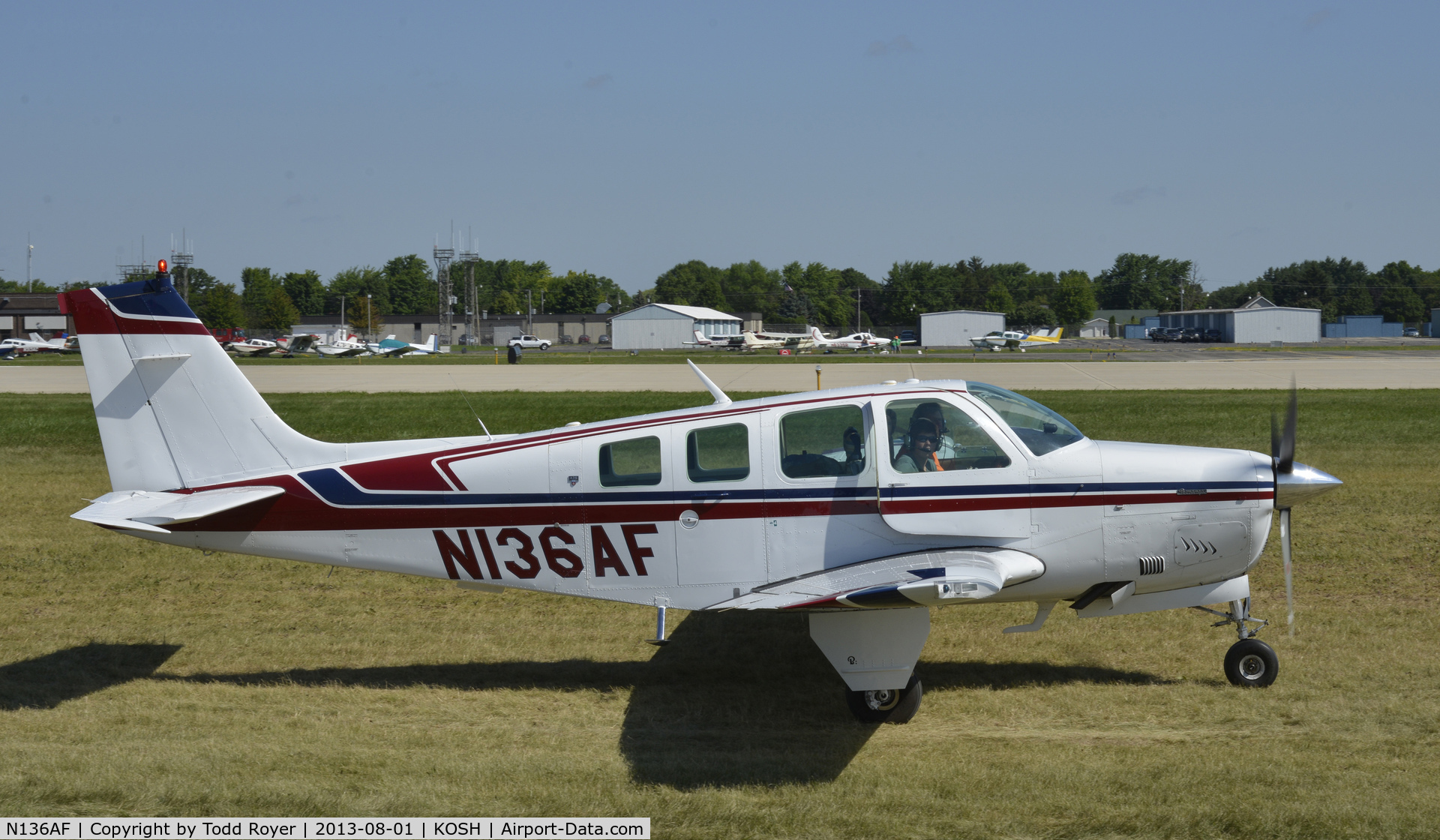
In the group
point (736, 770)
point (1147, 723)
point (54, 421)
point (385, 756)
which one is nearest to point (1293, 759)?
point (1147, 723)

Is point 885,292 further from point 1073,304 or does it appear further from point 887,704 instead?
point 887,704

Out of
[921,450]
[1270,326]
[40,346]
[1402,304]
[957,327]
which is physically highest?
[1402,304]

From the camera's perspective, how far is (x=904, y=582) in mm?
6250

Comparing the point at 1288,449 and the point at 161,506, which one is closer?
the point at 1288,449

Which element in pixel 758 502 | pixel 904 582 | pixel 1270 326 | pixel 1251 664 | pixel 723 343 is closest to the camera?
pixel 904 582

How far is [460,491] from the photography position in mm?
7289

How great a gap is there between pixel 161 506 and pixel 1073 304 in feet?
532

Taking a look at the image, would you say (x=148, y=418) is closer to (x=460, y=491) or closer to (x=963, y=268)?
(x=460, y=491)

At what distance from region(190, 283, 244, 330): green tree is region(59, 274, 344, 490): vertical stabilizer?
3982 inches

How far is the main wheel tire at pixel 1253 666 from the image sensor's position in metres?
7.28

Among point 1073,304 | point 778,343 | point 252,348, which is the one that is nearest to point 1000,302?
point 1073,304

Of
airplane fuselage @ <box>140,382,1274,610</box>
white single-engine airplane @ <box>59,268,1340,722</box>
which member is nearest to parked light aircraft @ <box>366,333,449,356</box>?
white single-engine airplane @ <box>59,268,1340,722</box>

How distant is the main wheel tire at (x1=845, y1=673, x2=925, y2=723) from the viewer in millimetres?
6922

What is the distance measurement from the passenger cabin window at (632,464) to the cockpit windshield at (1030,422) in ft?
7.19
